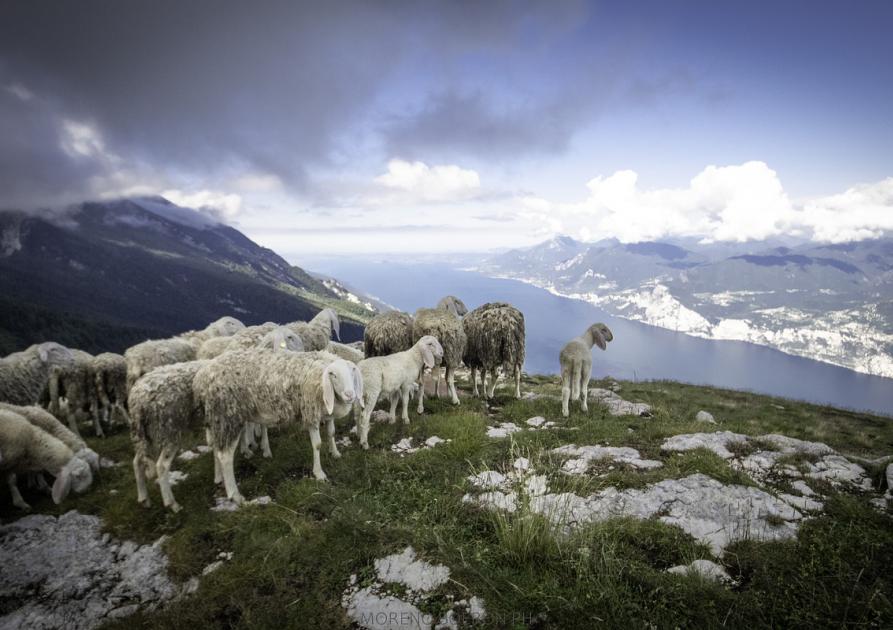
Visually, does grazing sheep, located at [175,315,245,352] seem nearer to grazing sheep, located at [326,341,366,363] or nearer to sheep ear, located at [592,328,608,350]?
grazing sheep, located at [326,341,366,363]

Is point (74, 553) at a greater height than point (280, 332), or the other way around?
point (280, 332)

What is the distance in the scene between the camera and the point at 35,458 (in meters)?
8.65

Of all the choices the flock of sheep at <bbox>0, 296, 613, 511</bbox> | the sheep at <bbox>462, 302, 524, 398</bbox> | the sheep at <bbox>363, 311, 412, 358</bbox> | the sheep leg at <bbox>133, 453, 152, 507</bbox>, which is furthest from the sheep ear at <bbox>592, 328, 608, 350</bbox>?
the sheep leg at <bbox>133, 453, 152, 507</bbox>

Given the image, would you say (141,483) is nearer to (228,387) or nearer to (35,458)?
(228,387)

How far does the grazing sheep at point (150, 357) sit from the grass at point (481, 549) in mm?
3600

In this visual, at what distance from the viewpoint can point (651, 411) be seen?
12797 mm

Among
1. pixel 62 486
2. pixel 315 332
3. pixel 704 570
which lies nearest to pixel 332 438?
pixel 62 486

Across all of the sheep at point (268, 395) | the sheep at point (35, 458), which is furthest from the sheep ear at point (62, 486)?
the sheep at point (268, 395)

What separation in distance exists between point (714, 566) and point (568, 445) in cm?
422

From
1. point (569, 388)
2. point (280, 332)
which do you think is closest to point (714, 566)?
point (569, 388)

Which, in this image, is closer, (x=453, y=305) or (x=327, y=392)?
(x=327, y=392)

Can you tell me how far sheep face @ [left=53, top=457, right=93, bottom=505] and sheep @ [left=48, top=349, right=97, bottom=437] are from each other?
4936 mm

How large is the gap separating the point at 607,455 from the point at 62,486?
38.0 ft

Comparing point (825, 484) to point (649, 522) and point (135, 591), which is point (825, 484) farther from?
point (135, 591)
